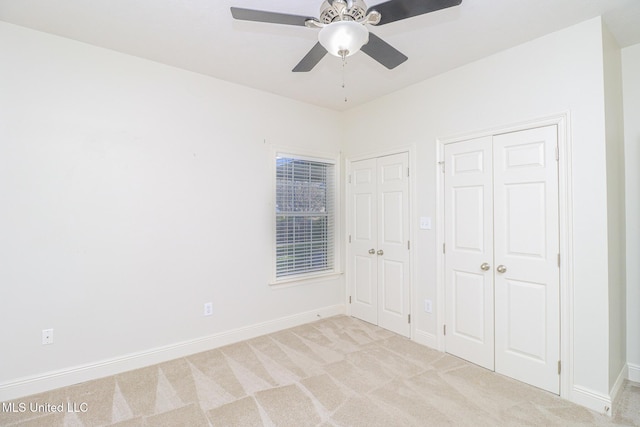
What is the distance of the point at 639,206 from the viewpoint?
2.41 m

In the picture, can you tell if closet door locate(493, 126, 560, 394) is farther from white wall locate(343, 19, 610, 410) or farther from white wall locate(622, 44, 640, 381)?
white wall locate(622, 44, 640, 381)

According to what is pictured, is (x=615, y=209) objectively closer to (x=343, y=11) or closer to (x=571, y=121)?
(x=571, y=121)

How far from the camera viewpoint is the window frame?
3.47 meters

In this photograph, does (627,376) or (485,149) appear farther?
(485,149)

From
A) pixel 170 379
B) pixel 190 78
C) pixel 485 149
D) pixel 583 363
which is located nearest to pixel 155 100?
pixel 190 78

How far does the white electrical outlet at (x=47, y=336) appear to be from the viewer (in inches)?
91.0

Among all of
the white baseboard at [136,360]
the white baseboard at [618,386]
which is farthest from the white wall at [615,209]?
the white baseboard at [136,360]

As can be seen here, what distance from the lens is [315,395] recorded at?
224cm

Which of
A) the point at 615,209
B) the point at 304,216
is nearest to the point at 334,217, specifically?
the point at 304,216

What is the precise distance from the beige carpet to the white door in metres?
0.63

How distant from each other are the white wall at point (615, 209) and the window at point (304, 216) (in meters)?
2.65

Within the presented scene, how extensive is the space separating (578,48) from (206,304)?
372 centimetres

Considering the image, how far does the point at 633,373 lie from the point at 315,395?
2.54 m

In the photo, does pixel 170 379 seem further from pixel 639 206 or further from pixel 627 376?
pixel 639 206
